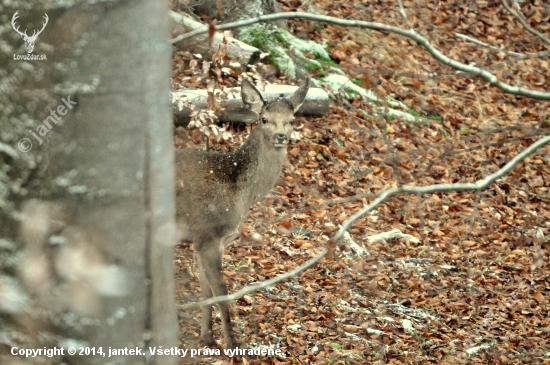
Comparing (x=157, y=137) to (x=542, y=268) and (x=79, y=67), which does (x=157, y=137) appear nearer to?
(x=79, y=67)

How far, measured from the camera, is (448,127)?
12664 millimetres

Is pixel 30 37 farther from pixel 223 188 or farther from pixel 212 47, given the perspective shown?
pixel 212 47

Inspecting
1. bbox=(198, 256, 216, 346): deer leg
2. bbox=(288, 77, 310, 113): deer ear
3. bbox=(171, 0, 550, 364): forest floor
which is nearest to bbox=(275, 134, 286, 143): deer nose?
bbox=(288, 77, 310, 113): deer ear

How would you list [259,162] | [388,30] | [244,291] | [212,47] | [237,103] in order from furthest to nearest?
[212,47]
[237,103]
[259,162]
[388,30]
[244,291]

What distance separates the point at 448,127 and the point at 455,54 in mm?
3129

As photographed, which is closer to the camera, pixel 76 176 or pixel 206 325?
pixel 76 176

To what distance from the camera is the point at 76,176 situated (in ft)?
4.50

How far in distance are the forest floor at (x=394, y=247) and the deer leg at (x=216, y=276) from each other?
0.74ft

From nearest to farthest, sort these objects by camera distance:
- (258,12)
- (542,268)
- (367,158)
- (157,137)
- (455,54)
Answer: (157,137) → (542,268) → (367,158) → (258,12) → (455,54)

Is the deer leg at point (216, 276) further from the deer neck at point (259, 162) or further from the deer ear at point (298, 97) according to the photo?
the deer ear at point (298, 97)

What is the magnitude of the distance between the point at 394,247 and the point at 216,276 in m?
3.67

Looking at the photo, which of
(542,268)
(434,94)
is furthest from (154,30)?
(434,94)

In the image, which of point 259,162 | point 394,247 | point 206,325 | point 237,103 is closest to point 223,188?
point 259,162

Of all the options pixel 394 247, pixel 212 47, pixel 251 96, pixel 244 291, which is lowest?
pixel 394 247
